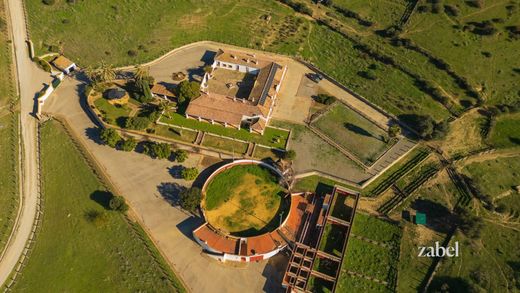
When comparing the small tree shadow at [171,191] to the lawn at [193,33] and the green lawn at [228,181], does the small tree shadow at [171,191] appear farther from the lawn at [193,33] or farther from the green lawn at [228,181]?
the lawn at [193,33]

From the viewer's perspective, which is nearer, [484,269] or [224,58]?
[484,269]

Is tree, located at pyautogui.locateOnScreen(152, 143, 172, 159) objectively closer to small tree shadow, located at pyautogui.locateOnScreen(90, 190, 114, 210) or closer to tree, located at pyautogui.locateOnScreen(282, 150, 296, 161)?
small tree shadow, located at pyautogui.locateOnScreen(90, 190, 114, 210)

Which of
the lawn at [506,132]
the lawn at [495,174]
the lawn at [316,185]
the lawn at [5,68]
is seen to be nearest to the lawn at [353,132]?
the lawn at [316,185]

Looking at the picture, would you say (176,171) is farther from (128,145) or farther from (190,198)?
(128,145)

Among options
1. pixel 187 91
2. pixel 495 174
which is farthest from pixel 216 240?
pixel 495 174

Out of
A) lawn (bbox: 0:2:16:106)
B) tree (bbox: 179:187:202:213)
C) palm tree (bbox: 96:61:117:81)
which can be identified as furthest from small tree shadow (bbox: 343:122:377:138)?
lawn (bbox: 0:2:16:106)

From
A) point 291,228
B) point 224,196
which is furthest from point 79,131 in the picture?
point 291,228

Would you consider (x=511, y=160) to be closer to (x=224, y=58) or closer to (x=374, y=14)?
(x=374, y=14)
